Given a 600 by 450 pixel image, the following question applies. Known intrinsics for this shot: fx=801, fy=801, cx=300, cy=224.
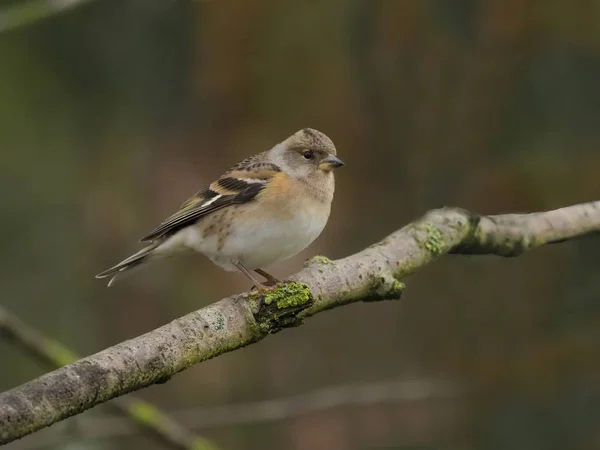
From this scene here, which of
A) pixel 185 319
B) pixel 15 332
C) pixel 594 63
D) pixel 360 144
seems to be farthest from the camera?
pixel 360 144

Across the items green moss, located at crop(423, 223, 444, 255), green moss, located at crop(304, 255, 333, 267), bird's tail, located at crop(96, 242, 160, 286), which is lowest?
bird's tail, located at crop(96, 242, 160, 286)

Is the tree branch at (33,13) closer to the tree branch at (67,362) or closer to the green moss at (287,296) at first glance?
the tree branch at (67,362)

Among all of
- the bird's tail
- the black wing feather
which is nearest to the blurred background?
the bird's tail

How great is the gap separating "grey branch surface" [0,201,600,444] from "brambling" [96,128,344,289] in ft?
1.35

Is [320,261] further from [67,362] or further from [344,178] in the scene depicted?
[344,178]

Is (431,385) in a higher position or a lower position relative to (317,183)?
lower

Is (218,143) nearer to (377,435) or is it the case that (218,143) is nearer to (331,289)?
(377,435)

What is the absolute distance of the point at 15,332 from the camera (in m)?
2.80

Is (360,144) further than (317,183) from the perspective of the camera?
Yes

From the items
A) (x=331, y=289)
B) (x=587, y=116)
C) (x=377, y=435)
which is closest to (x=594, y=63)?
(x=587, y=116)

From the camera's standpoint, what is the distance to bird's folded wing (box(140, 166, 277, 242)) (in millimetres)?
2891

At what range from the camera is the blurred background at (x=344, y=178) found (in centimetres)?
433

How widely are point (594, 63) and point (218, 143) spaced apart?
2186mm

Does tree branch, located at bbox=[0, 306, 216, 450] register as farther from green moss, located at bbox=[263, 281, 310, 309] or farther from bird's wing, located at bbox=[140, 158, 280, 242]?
green moss, located at bbox=[263, 281, 310, 309]
